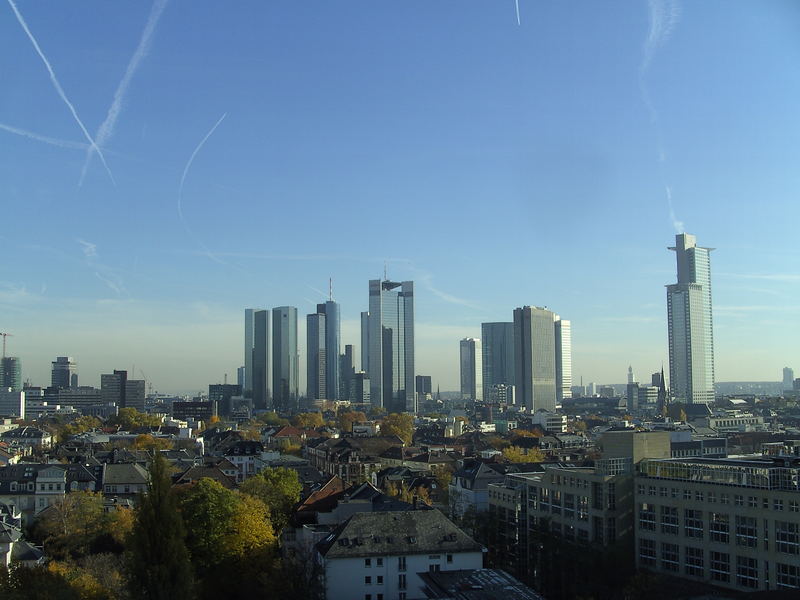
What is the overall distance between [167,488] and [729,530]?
26052mm

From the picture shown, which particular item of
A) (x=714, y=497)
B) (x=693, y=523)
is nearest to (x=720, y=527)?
(x=714, y=497)

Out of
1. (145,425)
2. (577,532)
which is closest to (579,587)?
(577,532)

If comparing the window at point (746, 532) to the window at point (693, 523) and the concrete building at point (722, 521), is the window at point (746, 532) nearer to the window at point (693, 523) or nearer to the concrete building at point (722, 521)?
the concrete building at point (722, 521)

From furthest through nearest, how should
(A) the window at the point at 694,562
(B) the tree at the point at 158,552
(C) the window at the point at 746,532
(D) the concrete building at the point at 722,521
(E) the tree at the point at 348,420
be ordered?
(E) the tree at the point at 348,420
(A) the window at the point at 694,562
(C) the window at the point at 746,532
(D) the concrete building at the point at 722,521
(B) the tree at the point at 158,552

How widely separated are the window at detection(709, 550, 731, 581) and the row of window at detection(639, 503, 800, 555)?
2.18 ft

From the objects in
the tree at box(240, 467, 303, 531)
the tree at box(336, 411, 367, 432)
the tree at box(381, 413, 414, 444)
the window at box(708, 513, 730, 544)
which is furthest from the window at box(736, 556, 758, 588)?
the tree at box(336, 411, 367, 432)

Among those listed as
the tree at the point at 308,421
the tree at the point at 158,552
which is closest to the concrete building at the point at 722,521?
the tree at the point at 158,552

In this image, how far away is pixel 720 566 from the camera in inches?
1570

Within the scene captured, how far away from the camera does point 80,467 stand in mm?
69812

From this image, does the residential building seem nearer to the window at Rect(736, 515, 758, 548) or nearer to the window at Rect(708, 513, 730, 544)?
the window at Rect(708, 513, 730, 544)

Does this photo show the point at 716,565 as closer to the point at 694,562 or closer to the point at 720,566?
the point at 720,566

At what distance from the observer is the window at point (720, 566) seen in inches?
1555

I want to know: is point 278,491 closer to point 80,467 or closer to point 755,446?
point 80,467

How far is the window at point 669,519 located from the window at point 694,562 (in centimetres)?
123
